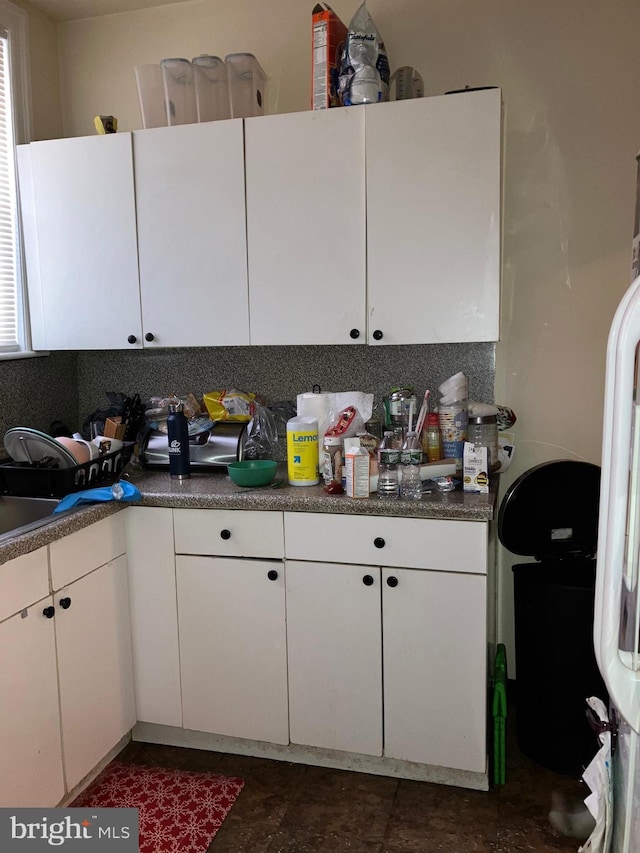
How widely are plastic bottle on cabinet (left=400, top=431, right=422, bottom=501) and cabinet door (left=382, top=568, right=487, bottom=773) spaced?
237 millimetres

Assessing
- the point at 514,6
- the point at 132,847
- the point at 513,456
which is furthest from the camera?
the point at 513,456

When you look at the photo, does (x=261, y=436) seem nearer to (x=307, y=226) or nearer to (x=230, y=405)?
(x=230, y=405)

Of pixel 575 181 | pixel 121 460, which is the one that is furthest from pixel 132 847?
pixel 575 181

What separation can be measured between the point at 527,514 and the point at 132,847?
1.47m

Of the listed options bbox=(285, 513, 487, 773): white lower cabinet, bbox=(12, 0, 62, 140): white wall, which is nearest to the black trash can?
bbox=(285, 513, 487, 773): white lower cabinet

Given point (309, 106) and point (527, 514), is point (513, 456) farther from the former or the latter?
point (309, 106)

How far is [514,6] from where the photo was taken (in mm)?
2412

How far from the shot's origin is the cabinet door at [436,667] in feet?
6.84

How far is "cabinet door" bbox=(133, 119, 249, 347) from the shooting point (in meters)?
2.40

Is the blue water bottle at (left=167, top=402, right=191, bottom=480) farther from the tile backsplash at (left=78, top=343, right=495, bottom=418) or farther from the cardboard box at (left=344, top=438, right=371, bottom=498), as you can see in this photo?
the cardboard box at (left=344, top=438, right=371, bottom=498)

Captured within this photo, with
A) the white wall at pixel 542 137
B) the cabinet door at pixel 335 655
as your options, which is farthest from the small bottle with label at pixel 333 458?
the white wall at pixel 542 137

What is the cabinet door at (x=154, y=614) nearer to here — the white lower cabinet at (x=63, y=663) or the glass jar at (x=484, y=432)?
the white lower cabinet at (x=63, y=663)

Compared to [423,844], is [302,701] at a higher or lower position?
higher

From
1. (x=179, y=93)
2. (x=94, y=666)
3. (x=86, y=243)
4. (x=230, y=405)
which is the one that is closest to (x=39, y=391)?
(x=86, y=243)
